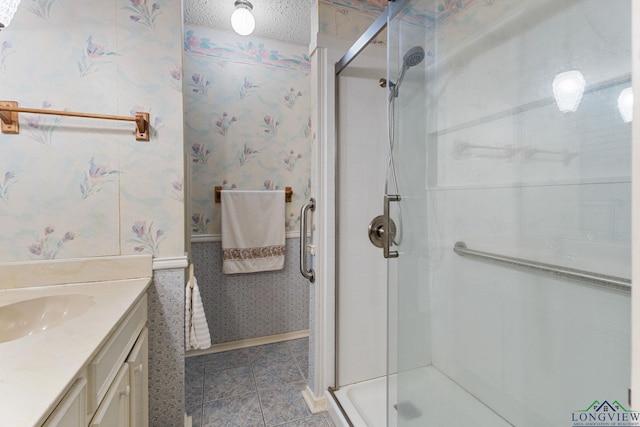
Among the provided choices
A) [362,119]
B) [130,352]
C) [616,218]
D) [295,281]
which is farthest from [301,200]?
[616,218]

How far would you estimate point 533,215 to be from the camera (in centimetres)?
102

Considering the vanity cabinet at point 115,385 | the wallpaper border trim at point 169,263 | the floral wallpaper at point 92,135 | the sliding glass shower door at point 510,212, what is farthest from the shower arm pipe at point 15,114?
the sliding glass shower door at point 510,212

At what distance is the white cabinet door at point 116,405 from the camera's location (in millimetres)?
788

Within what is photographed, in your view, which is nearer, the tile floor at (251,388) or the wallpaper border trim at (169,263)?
the wallpaper border trim at (169,263)

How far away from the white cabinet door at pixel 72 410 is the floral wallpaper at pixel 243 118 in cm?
159

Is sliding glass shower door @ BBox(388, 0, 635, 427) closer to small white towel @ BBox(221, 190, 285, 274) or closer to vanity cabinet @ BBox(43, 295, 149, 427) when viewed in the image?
vanity cabinet @ BBox(43, 295, 149, 427)

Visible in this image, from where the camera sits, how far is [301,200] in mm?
2438

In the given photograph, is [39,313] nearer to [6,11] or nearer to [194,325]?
[194,325]

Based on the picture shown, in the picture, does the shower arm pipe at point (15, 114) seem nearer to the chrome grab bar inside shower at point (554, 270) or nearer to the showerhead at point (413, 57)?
the showerhead at point (413, 57)

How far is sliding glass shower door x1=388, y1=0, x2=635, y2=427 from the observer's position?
79cm

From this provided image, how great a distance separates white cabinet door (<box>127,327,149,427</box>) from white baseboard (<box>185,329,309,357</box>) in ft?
3.04

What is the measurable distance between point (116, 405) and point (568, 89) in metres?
1.68

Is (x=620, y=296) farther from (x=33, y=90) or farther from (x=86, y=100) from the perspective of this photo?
(x=33, y=90)

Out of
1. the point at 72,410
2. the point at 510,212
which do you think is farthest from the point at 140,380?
the point at 510,212
